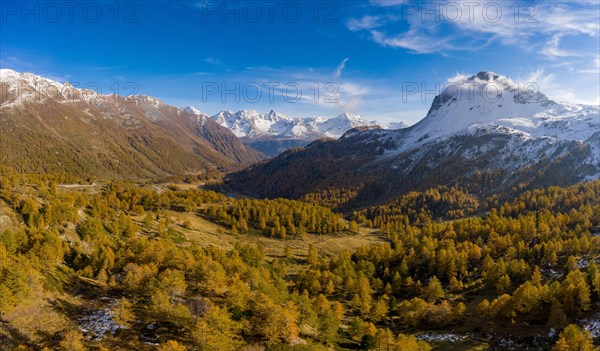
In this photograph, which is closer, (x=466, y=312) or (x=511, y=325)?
(x=511, y=325)

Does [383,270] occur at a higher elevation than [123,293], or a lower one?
lower

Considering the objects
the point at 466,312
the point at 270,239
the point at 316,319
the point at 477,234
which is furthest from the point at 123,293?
the point at 477,234

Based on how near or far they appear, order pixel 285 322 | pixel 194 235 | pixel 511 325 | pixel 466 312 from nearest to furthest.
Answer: pixel 285 322, pixel 511 325, pixel 466 312, pixel 194 235

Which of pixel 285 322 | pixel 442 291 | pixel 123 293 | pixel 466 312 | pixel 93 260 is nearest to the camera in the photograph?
pixel 285 322

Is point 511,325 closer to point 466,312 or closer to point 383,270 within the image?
point 466,312

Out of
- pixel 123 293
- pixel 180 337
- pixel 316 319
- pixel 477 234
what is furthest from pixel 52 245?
pixel 477 234

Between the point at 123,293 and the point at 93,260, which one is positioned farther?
the point at 93,260

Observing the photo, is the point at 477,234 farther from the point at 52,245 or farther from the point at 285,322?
the point at 52,245

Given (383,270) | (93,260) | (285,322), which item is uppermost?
(93,260)

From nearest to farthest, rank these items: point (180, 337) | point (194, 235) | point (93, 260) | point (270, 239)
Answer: point (180, 337) → point (93, 260) → point (194, 235) → point (270, 239)
